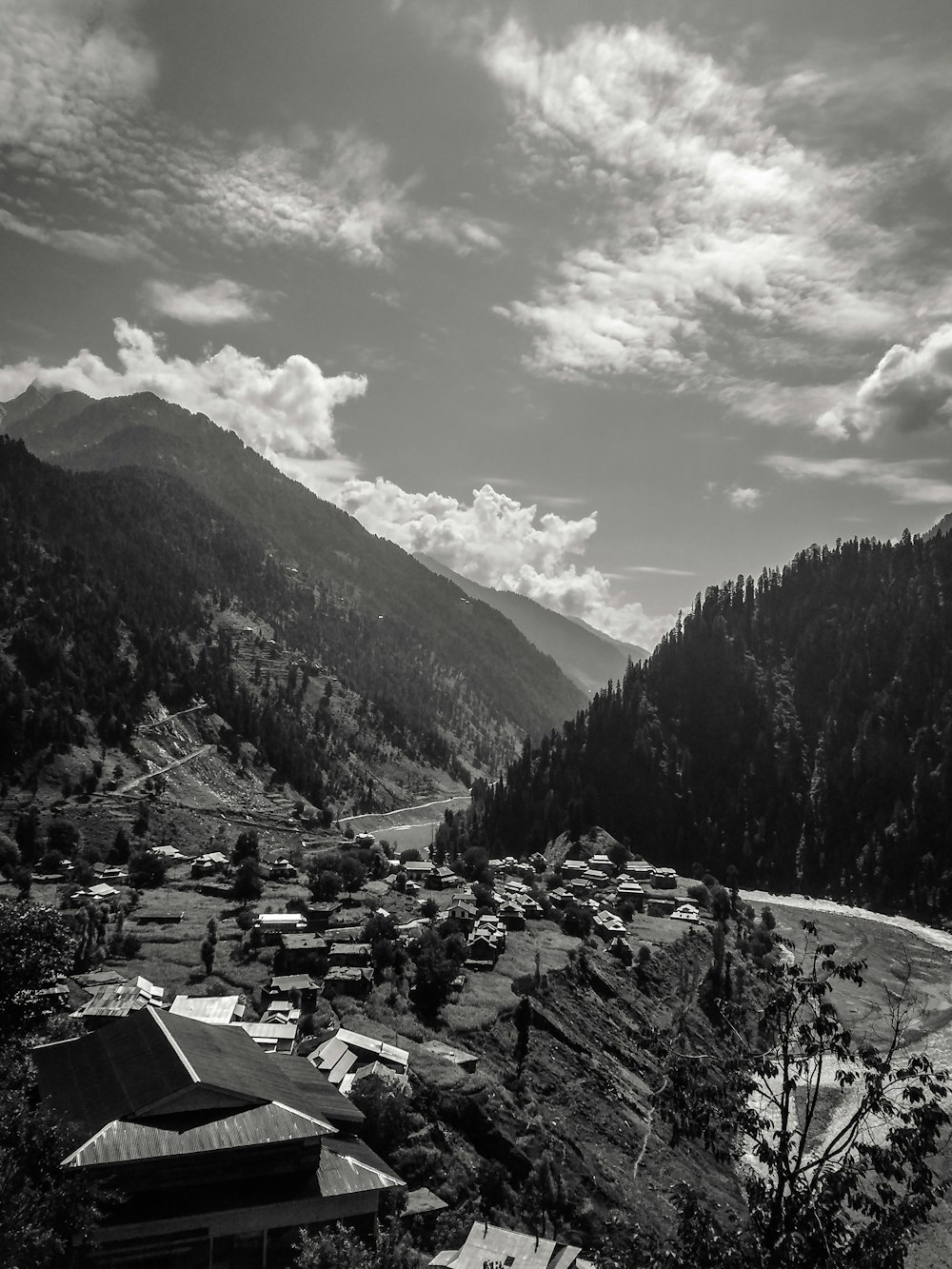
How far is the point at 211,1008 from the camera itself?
54094 millimetres

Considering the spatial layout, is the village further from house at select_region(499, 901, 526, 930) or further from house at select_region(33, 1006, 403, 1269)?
house at select_region(499, 901, 526, 930)

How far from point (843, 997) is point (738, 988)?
21.3 m

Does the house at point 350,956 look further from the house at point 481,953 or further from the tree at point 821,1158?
the tree at point 821,1158

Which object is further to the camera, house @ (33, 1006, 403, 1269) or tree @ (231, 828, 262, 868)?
tree @ (231, 828, 262, 868)

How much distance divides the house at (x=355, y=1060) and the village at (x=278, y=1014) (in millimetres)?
130

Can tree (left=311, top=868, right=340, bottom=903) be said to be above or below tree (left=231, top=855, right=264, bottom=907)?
above

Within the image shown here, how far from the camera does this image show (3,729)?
15988 cm

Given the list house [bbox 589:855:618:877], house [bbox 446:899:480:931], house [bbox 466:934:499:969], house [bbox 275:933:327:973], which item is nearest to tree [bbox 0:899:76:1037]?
house [bbox 275:933:327:973]

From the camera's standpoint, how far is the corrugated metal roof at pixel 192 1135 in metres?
28.3

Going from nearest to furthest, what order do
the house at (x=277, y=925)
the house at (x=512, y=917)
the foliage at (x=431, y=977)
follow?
1. the foliage at (x=431, y=977)
2. the house at (x=277, y=925)
3. the house at (x=512, y=917)

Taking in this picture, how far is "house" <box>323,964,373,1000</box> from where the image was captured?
207 ft

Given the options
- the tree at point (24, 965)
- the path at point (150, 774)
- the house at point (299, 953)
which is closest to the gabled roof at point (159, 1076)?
the tree at point (24, 965)

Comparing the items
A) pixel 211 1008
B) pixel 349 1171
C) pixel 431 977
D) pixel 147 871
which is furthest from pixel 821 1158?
pixel 147 871

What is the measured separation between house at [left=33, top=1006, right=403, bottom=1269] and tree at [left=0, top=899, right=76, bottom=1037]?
979 cm
